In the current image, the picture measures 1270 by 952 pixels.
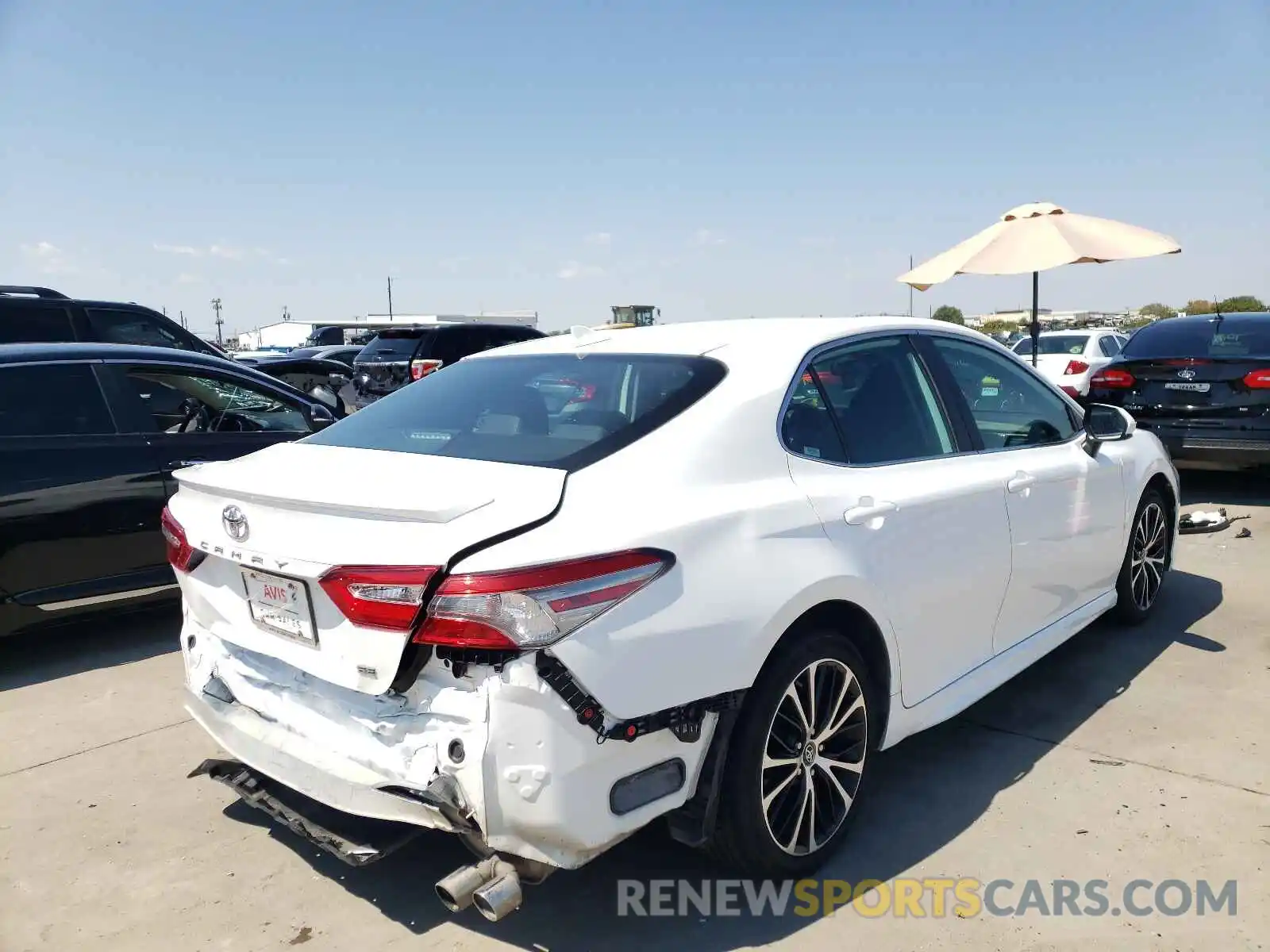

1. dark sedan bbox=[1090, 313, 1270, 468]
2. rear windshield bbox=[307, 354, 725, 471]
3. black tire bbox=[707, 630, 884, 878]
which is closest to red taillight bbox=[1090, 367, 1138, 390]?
dark sedan bbox=[1090, 313, 1270, 468]

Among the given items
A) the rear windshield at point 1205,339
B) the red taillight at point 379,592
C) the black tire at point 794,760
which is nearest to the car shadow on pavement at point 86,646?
the red taillight at point 379,592

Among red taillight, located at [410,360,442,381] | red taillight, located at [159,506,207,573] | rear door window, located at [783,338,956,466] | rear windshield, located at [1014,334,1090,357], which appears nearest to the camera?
red taillight, located at [159,506,207,573]

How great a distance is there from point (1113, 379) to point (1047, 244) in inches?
53.0

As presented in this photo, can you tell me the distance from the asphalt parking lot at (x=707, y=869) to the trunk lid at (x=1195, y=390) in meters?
3.92

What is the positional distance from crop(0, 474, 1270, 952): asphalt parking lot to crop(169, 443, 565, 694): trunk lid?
2.57ft

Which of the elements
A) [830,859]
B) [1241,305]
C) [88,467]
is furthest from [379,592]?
[1241,305]

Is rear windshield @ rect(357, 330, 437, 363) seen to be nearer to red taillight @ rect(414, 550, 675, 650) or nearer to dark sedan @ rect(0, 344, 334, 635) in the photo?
dark sedan @ rect(0, 344, 334, 635)

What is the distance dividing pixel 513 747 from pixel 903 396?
196cm

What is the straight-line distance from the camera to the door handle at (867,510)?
2.75 metres

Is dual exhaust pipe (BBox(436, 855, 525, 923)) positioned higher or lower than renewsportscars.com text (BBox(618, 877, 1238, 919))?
higher

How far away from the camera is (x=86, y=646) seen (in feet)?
16.4

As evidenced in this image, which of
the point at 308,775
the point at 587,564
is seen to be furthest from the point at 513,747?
the point at 308,775

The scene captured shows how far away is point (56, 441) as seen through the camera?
4.62 m

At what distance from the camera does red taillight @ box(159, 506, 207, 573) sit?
2.74 metres
